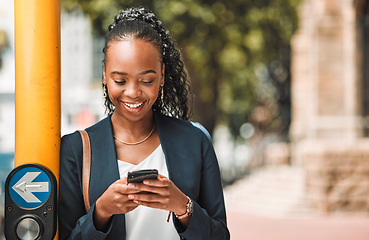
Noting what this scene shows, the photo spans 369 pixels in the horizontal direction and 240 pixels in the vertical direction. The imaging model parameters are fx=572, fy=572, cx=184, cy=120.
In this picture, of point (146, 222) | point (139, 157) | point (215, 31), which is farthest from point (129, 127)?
point (215, 31)

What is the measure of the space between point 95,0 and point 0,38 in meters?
3.11

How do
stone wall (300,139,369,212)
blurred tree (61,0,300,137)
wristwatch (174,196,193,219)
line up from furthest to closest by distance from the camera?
blurred tree (61,0,300,137) → stone wall (300,139,369,212) → wristwatch (174,196,193,219)

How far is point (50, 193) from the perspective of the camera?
2.01 m

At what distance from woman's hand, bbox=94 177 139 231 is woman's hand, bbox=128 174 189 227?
0.02 meters

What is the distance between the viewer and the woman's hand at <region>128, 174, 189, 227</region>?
5.86ft

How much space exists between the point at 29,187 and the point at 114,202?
1.13ft

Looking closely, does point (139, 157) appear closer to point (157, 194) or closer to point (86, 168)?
point (86, 168)

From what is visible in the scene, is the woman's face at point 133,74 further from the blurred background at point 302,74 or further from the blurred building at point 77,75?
the blurred building at point 77,75

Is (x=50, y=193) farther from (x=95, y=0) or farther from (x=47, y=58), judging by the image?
(x=95, y=0)

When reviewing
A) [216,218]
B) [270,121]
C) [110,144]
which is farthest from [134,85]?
[270,121]

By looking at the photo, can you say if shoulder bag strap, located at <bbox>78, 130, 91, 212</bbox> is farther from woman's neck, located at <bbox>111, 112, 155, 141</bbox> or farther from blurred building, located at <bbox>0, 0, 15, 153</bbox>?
blurred building, located at <bbox>0, 0, 15, 153</bbox>

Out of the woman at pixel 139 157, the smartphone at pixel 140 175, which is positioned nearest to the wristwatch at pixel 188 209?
the woman at pixel 139 157

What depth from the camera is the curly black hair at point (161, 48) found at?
6.84 feet

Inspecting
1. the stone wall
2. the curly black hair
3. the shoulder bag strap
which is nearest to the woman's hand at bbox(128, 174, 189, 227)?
the shoulder bag strap
